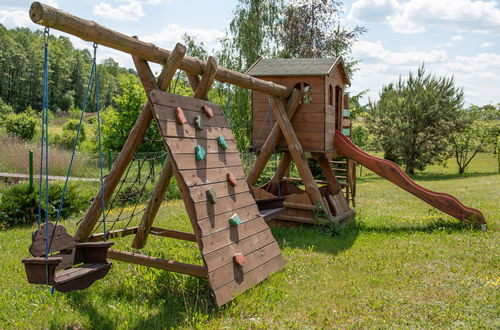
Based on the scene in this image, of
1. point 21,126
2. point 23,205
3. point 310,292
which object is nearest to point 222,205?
point 310,292

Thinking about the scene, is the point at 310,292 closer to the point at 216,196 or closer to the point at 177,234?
the point at 216,196

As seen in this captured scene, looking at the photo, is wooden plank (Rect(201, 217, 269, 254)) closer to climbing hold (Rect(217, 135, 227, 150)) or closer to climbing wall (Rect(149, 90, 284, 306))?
climbing wall (Rect(149, 90, 284, 306))

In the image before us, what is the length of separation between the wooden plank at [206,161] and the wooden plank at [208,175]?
5 cm

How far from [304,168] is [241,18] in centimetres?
1500

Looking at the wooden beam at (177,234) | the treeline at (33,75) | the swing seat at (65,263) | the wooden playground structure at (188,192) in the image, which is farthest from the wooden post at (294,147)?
the treeline at (33,75)

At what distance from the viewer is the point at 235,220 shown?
541 cm

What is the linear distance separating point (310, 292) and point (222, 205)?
155cm

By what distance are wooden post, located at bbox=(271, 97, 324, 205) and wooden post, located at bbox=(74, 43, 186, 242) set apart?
3601 mm

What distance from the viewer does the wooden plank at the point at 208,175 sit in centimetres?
502

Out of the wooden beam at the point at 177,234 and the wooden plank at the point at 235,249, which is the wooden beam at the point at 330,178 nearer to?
the wooden plank at the point at 235,249

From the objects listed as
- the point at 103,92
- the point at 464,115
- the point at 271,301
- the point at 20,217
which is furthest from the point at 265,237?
the point at 103,92

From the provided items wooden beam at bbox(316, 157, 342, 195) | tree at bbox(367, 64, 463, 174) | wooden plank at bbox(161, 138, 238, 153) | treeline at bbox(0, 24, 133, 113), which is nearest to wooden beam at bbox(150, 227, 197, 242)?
wooden plank at bbox(161, 138, 238, 153)

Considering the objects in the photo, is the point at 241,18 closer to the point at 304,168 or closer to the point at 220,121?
the point at 304,168

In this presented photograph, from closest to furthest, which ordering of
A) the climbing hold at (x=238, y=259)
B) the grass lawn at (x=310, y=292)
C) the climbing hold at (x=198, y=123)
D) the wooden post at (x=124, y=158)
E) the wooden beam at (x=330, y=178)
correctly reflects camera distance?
the grass lawn at (x=310, y=292)
the climbing hold at (x=238, y=259)
the wooden post at (x=124, y=158)
the climbing hold at (x=198, y=123)
the wooden beam at (x=330, y=178)
